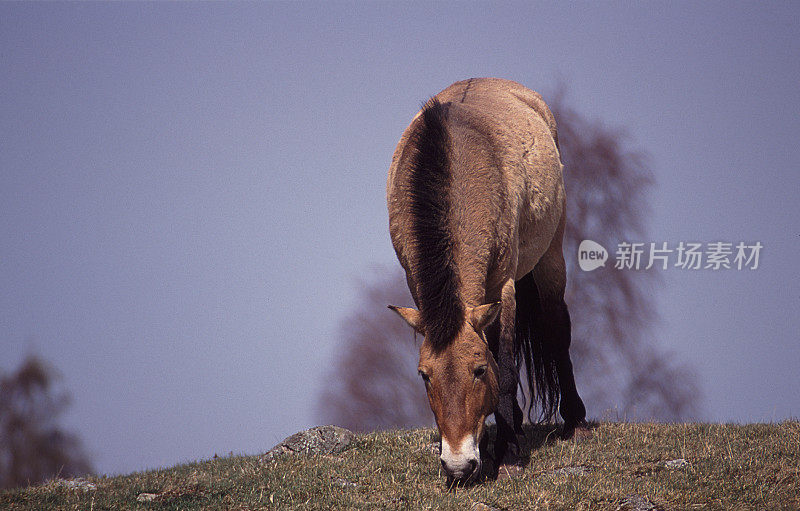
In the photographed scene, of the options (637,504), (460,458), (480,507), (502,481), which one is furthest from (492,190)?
(637,504)

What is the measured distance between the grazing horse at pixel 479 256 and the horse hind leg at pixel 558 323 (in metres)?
0.01

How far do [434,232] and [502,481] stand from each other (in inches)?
79.3

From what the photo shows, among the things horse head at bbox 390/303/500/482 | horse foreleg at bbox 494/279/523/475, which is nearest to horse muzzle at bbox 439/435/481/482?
horse head at bbox 390/303/500/482

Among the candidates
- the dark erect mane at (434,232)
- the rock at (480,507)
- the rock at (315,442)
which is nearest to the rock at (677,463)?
the rock at (480,507)

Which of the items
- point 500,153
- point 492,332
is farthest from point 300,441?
point 500,153

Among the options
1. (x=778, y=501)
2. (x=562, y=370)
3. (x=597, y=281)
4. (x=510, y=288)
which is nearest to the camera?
(x=778, y=501)

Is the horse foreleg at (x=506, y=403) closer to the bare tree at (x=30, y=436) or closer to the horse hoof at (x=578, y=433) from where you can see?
the horse hoof at (x=578, y=433)

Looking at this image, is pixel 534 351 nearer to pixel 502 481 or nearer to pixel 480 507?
pixel 502 481

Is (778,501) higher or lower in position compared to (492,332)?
lower

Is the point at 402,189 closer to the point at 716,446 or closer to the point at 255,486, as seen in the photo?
the point at 255,486

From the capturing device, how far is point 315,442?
688cm

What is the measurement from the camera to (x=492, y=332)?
19.7 ft

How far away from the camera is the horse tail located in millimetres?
7805

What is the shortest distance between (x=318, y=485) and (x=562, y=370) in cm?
328
